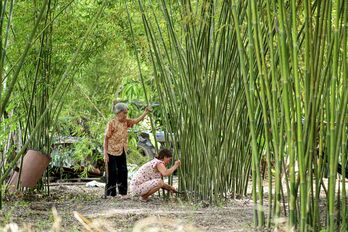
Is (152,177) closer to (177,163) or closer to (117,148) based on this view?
(177,163)

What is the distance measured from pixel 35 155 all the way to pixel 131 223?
87.5 inches

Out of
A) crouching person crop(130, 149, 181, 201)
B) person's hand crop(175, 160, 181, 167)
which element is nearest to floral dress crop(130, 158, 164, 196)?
crouching person crop(130, 149, 181, 201)

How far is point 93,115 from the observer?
34.6ft

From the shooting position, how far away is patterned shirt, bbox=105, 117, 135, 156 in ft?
23.0

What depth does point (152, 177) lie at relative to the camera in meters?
6.53

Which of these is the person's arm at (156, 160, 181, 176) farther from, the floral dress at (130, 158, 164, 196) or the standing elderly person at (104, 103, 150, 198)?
the standing elderly person at (104, 103, 150, 198)

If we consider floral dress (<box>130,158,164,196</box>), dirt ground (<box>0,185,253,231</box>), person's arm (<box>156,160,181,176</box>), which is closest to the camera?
dirt ground (<box>0,185,253,231</box>)

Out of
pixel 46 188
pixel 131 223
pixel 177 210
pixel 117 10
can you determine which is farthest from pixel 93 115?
pixel 131 223

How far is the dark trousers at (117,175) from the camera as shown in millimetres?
7082

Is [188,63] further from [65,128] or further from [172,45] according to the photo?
[65,128]

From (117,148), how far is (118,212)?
6.08 ft

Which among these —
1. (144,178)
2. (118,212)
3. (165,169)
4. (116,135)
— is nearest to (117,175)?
(116,135)

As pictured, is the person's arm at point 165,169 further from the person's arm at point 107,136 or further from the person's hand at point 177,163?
the person's arm at point 107,136

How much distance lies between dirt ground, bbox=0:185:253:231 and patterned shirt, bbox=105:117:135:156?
17.8 inches
